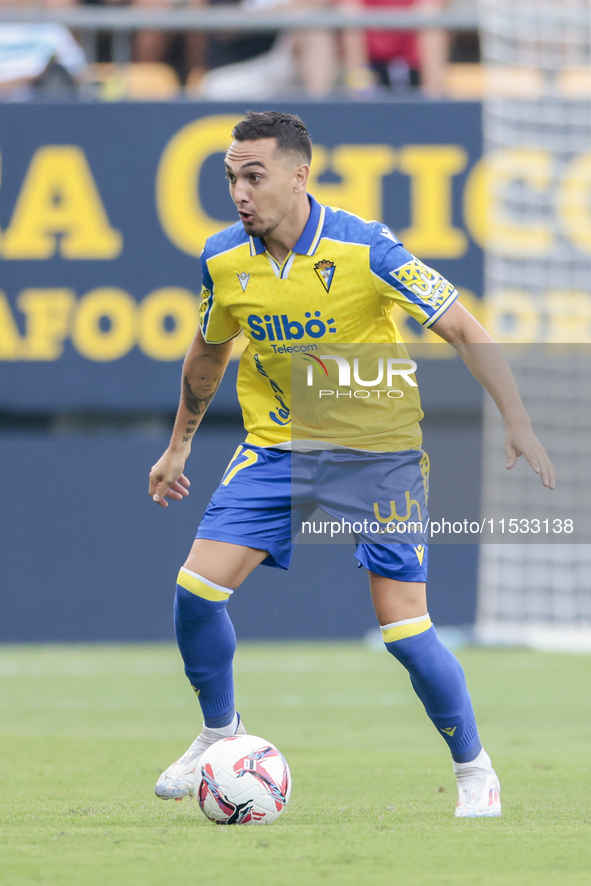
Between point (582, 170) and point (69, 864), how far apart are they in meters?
8.54

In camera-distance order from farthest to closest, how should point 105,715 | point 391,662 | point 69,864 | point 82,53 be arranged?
1. point 82,53
2. point 391,662
3. point 105,715
4. point 69,864

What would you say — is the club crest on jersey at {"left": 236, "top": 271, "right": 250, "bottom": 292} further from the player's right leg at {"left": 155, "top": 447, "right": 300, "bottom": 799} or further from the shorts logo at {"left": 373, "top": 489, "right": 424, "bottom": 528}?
the shorts logo at {"left": 373, "top": 489, "right": 424, "bottom": 528}

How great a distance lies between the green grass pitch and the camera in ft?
9.88

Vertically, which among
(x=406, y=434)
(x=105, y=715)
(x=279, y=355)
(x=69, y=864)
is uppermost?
(x=279, y=355)

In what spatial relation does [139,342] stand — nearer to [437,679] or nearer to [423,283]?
[423,283]

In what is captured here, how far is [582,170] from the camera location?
1036 centimetres

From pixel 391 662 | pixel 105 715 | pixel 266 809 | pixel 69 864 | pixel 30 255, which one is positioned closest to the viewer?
pixel 69 864

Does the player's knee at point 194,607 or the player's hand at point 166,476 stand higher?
the player's hand at point 166,476

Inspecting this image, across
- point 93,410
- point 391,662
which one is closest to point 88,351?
point 93,410

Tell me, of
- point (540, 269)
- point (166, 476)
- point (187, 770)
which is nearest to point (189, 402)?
point (166, 476)

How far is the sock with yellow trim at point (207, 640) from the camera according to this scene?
3.96 meters

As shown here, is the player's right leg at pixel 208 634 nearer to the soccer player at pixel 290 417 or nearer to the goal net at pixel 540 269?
the soccer player at pixel 290 417

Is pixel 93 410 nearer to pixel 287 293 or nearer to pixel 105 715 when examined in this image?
pixel 105 715

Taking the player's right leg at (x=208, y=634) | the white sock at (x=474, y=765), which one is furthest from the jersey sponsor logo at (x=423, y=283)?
the white sock at (x=474, y=765)
